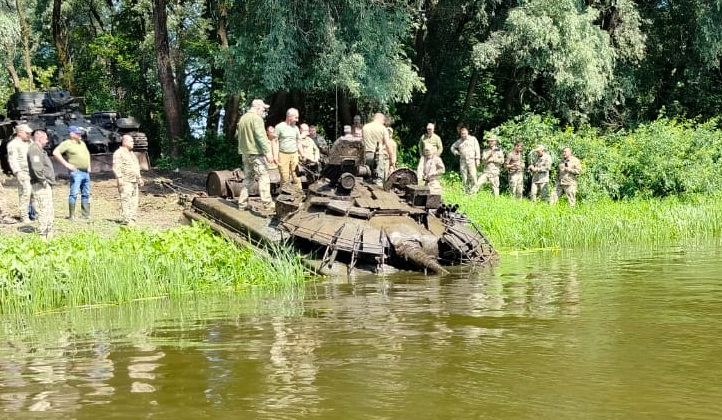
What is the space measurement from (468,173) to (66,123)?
11.3 m

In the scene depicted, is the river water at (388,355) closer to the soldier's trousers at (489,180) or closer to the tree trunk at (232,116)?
the soldier's trousers at (489,180)

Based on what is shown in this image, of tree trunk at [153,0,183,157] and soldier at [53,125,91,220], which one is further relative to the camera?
tree trunk at [153,0,183,157]

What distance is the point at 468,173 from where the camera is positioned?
2172cm

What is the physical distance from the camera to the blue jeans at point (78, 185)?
16031 mm

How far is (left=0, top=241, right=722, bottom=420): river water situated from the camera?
570 cm

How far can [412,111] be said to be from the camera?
30.8 meters

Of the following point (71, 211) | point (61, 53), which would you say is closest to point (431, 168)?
point (71, 211)

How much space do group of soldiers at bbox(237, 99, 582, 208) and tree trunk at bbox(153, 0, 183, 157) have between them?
7.88 metres

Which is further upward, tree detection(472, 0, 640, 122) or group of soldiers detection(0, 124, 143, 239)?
tree detection(472, 0, 640, 122)

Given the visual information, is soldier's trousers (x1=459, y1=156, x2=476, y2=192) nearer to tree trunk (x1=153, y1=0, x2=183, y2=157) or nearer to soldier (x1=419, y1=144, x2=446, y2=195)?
soldier (x1=419, y1=144, x2=446, y2=195)

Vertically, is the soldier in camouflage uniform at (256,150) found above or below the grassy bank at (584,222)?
above

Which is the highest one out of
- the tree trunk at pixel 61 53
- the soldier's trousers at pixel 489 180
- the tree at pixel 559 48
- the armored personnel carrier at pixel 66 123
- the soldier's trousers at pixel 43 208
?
the tree trunk at pixel 61 53

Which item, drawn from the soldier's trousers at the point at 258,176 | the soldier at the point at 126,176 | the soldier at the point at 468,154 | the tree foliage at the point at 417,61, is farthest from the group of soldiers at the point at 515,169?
the soldier at the point at 126,176

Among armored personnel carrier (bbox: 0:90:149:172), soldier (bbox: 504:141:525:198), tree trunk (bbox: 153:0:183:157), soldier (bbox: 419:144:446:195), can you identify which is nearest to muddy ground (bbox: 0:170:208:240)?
armored personnel carrier (bbox: 0:90:149:172)
